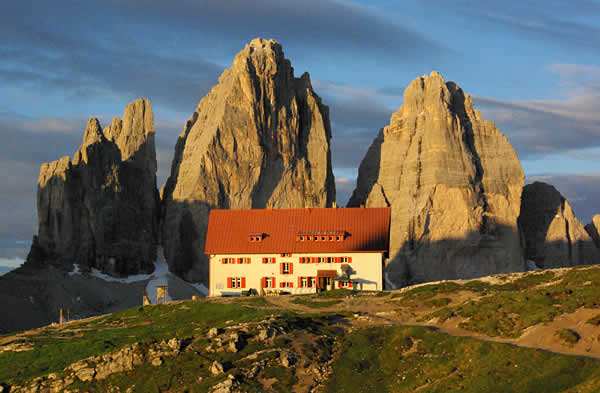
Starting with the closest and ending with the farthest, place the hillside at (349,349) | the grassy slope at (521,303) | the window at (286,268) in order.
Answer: the hillside at (349,349) < the grassy slope at (521,303) < the window at (286,268)

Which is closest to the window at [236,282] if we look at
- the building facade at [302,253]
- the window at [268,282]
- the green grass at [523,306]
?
the building facade at [302,253]

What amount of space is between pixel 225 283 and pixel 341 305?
29.8 metres

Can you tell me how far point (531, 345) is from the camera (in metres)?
69.9

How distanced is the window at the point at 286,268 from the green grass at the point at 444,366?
41845mm

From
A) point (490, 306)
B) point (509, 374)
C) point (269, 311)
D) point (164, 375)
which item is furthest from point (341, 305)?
point (509, 374)

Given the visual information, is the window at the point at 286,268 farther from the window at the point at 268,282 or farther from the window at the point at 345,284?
the window at the point at 345,284

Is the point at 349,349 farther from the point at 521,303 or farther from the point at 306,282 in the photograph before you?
the point at 306,282

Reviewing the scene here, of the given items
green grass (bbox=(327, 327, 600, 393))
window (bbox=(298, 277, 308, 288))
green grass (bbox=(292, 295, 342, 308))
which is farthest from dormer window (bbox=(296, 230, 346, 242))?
green grass (bbox=(327, 327, 600, 393))

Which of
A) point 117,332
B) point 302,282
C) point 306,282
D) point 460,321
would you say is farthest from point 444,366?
point 302,282

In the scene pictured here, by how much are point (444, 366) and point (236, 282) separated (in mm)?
53364

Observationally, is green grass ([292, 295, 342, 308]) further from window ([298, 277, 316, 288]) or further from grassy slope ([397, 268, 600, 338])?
window ([298, 277, 316, 288])

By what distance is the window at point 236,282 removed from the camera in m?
120

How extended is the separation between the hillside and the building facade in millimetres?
28326

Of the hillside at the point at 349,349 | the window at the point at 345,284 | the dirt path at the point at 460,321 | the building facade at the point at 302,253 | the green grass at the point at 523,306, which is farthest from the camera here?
the building facade at the point at 302,253
